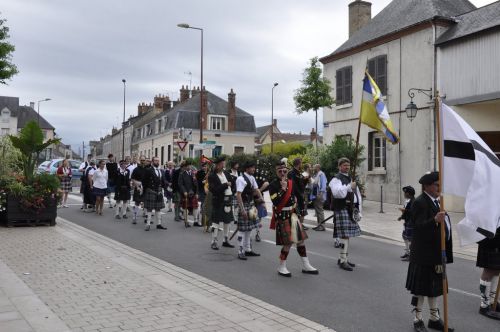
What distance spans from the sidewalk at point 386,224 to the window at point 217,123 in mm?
34324

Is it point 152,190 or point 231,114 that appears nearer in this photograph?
point 152,190

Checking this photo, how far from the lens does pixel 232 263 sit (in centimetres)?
846

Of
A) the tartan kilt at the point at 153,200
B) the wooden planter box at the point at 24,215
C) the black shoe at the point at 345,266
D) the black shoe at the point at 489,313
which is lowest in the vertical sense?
the black shoe at the point at 489,313

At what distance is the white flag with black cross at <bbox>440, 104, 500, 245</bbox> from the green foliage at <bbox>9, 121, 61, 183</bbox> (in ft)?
34.2

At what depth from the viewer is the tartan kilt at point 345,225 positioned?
8.05m

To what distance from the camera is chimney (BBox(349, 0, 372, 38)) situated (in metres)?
25.5

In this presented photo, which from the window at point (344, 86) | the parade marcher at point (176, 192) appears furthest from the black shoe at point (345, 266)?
the window at point (344, 86)

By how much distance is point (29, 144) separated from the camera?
1248 cm

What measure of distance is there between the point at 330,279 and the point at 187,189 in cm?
675

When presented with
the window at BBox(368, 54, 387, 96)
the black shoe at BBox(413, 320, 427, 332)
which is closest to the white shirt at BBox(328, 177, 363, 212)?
the black shoe at BBox(413, 320, 427, 332)

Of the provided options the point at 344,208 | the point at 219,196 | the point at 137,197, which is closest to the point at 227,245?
the point at 219,196

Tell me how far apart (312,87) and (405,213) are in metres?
13.4

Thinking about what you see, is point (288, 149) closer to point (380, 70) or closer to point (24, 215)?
point (380, 70)

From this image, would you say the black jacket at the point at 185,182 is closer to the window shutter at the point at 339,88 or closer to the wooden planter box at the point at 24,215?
the wooden planter box at the point at 24,215
